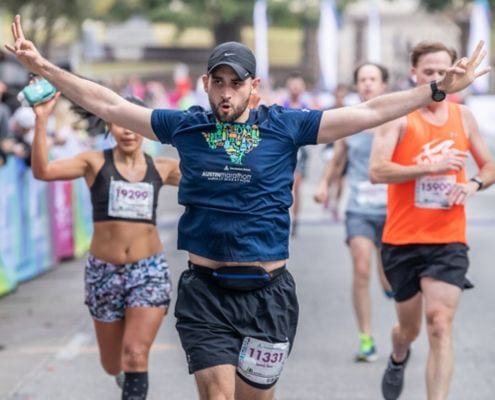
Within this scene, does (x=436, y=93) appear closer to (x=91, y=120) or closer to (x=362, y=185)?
(x=91, y=120)

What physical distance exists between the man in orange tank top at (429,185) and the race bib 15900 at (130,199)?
1.20 m

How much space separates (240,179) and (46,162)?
1705 mm

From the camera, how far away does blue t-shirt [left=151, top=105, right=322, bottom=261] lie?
5.12 m

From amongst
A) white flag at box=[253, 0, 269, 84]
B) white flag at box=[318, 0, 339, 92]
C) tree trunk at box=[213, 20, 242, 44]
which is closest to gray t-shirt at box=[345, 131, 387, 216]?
white flag at box=[318, 0, 339, 92]

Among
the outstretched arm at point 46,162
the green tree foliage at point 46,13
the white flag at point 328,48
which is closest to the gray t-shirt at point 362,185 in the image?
the outstretched arm at point 46,162

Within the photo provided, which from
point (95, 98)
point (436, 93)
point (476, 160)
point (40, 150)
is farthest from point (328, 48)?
point (436, 93)

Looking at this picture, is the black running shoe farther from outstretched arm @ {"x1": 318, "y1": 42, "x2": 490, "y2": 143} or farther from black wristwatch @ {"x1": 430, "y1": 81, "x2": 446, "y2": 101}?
black wristwatch @ {"x1": 430, "y1": 81, "x2": 446, "y2": 101}

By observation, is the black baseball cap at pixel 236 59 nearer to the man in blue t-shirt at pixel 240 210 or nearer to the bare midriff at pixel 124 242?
the man in blue t-shirt at pixel 240 210

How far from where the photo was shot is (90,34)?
3781cm

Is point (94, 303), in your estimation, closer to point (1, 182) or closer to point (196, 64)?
point (1, 182)

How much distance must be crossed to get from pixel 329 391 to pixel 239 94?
2.92 meters

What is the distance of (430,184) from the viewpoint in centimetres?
655

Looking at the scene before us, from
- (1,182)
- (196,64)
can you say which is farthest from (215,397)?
Answer: (196,64)

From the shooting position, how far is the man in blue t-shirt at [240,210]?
5.08 metres
